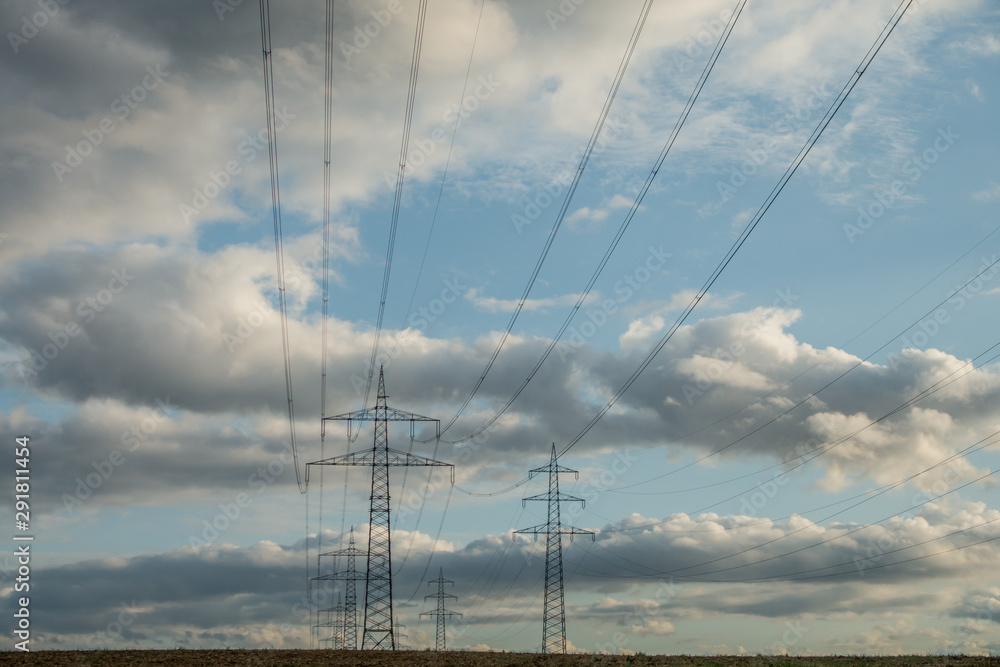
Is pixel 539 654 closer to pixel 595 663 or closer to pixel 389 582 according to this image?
pixel 595 663

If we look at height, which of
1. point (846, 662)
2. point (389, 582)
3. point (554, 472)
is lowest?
point (846, 662)

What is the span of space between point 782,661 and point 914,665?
→ 6.28 metres

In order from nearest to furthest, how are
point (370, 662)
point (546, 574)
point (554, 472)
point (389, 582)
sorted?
point (370, 662) < point (389, 582) < point (546, 574) < point (554, 472)

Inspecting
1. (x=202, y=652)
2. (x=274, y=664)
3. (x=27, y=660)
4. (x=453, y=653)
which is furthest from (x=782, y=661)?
(x=27, y=660)

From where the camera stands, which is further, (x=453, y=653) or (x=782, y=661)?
(x=453, y=653)

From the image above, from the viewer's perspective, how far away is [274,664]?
143 feet

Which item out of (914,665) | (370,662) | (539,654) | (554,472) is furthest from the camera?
(554,472)

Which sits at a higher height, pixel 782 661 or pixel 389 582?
pixel 389 582

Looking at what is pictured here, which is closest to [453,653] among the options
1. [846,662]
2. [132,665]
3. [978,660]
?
[132,665]

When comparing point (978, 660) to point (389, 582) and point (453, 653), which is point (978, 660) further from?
point (389, 582)

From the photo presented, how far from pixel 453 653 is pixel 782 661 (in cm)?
1753

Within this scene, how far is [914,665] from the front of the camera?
1667 inches

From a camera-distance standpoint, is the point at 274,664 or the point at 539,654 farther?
the point at 539,654

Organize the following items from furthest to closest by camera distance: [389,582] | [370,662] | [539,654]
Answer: [389,582], [539,654], [370,662]
